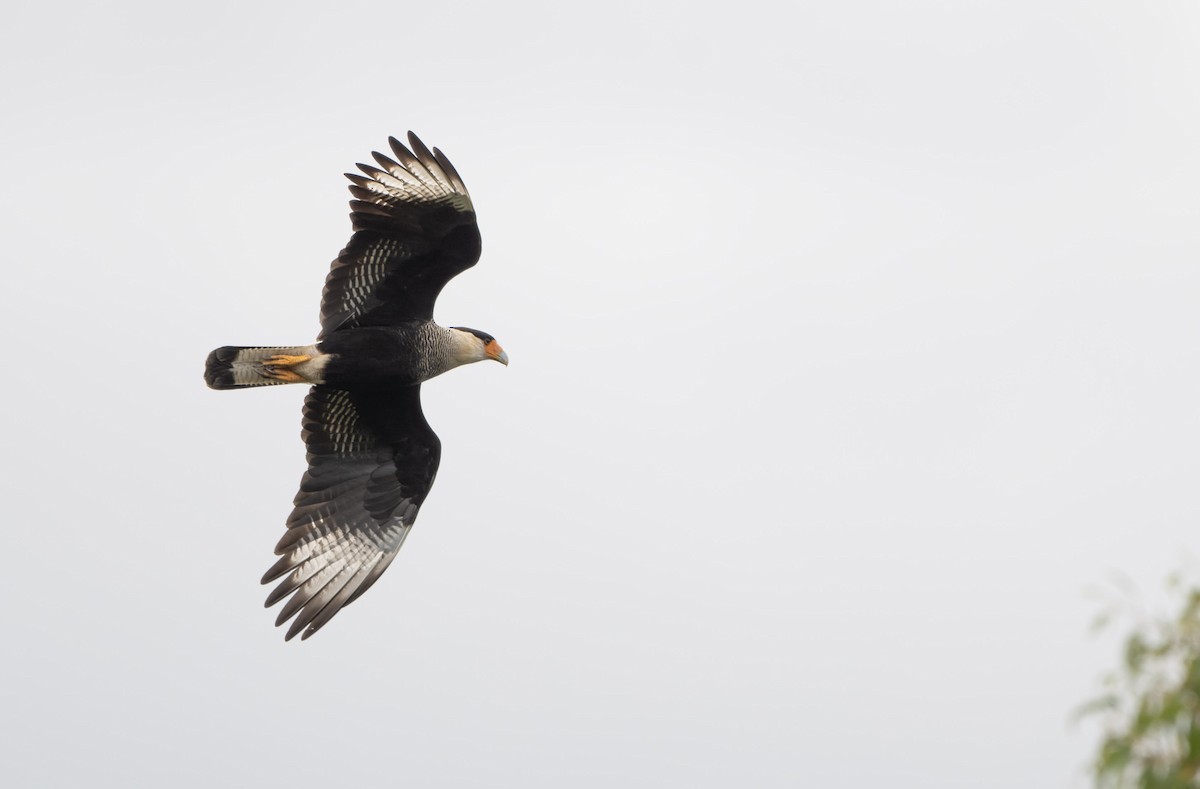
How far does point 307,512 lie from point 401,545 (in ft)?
2.34

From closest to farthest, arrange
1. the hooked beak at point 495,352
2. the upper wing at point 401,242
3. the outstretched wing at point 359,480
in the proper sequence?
the upper wing at point 401,242
the outstretched wing at point 359,480
the hooked beak at point 495,352

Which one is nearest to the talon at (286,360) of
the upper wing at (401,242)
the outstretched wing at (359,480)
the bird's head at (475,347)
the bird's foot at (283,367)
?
the bird's foot at (283,367)

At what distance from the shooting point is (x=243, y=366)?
10.7m

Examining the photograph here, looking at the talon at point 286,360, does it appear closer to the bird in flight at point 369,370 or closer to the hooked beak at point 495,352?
the bird in flight at point 369,370

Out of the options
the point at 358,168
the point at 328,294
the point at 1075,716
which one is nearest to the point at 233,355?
the point at 328,294

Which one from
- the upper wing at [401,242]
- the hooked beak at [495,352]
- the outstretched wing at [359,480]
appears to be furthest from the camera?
the hooked beak at [495,352]

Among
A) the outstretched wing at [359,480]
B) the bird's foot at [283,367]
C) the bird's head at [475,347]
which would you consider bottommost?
the outstretched wing at [359,480]

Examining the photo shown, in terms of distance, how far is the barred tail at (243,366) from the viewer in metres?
10.6

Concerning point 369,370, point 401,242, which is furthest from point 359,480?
point 401,242

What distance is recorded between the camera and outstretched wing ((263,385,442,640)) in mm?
10867

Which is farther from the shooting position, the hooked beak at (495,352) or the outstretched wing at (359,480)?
the hooked beak at (495,352)

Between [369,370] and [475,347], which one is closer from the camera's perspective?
[369,370]

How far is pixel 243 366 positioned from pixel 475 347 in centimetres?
164

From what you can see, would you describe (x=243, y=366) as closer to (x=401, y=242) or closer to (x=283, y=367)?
(x=283, y=367)
